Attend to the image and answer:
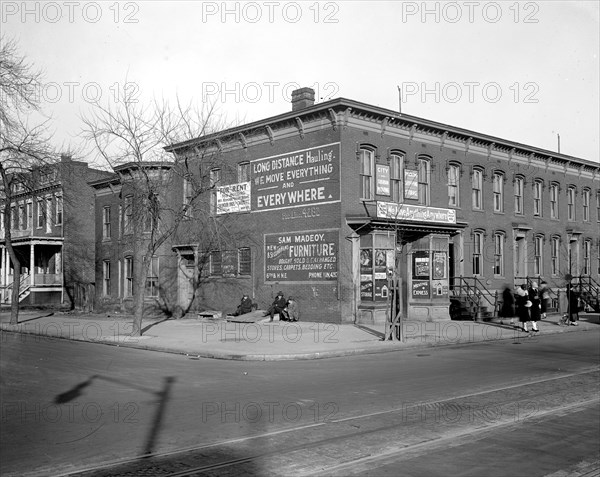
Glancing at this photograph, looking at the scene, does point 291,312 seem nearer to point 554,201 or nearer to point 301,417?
point 301,417

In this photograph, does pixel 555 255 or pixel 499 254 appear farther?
pixel 555 255

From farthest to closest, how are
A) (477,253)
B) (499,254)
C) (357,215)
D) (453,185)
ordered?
(499,254)
(477,253)
(453,185)
(357,215)

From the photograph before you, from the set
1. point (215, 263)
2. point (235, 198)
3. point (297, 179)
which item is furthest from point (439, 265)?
point (215, 263)

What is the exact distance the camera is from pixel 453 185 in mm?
29969

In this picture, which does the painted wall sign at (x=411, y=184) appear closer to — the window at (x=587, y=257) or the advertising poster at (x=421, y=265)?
the advertising poster at (x=421, y=265)

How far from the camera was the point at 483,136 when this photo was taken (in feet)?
101

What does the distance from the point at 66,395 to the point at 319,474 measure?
613 centimetres

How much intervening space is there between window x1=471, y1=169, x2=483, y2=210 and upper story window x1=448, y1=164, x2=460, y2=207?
1.52 metres

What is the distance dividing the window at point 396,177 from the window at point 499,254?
8.27 meters

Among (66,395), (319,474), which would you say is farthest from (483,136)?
(319,474)

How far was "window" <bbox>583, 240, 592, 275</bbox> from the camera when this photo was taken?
38375mm

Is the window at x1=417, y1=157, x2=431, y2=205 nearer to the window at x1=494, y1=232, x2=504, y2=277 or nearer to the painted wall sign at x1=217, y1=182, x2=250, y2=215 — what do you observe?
the window at x1=494, y1=232, x2=504, y2=277

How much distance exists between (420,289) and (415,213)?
3.53 m

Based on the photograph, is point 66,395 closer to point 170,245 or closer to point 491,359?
point 491,359
